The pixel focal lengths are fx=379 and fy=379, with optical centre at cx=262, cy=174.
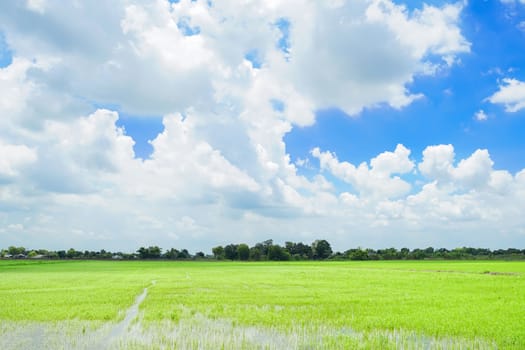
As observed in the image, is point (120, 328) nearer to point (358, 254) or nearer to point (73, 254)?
point (358, 254)

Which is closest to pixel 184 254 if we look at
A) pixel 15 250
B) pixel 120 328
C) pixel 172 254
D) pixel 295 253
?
pixel 172 254

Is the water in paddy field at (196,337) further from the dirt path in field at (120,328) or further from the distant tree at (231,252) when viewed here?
the distant tree at (231,252)

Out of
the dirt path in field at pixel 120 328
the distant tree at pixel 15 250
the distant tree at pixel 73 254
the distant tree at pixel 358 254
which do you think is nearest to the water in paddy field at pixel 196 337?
the dirt path in field at pixel 120 328

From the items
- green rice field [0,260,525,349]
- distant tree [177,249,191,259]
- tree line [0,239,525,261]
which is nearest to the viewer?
green rice field [0,260,525,349]

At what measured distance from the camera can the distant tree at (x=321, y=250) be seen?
14112cm

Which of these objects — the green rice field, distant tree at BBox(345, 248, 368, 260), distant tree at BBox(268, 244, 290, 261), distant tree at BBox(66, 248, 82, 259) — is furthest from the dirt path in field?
distant tree at BBox(66, 248, 82, 259)

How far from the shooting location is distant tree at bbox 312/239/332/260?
463 feet

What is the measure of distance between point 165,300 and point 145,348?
1014 centimetres

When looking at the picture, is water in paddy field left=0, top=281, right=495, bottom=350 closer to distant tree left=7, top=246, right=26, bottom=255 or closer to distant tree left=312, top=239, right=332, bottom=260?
distant tree left=312, top=239, right=332, bottom=260

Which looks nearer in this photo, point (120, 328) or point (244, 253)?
point (120, 328)

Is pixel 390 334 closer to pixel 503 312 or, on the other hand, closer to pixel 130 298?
pixel 503 312

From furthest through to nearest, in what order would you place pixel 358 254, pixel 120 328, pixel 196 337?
1. pixel 358 254
2. pixel 120 328
3. pixel 196 337

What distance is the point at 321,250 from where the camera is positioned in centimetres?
14125

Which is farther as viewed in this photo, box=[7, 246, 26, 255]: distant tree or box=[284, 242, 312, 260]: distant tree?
box=[7, 246, 26, 255]: distant tree
